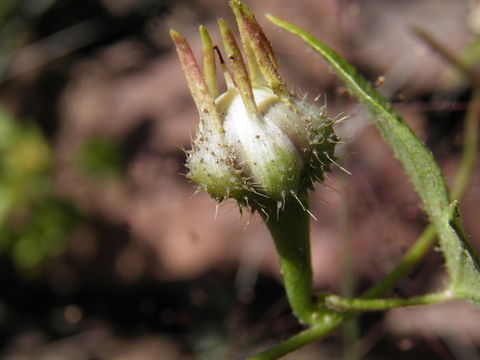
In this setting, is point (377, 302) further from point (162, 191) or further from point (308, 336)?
point (162, 191)

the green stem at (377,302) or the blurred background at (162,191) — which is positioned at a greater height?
the blurred background at (162,191)

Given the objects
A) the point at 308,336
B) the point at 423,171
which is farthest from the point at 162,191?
the point at 423,171

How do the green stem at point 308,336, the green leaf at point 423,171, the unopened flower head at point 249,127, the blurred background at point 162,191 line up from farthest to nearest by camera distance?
the blurred background at point 162,191 → the green stem at point 308,336 → the green leaf at point 423,171 → the unopened flower head at point 249,127

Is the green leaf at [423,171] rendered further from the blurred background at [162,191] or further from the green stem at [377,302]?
the blurred background at [162,191]

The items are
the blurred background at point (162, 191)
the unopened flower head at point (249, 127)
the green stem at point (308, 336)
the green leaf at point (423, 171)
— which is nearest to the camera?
the unopened flower head at point (249, 127)

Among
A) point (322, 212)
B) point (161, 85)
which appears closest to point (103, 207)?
point (161, 85)

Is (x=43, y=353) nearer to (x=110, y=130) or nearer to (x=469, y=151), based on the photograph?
(x=110, y=130)

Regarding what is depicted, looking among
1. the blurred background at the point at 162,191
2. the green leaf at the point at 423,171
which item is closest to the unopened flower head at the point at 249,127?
the green leaf at the point at 423,171

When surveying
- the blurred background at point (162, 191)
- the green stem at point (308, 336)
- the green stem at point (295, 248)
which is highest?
the blurred background at point (162, 191)
